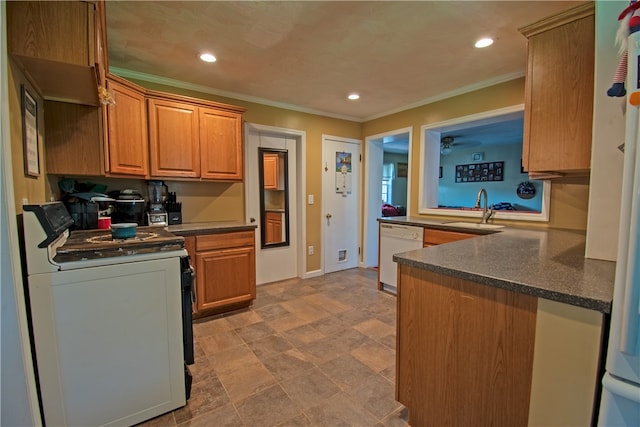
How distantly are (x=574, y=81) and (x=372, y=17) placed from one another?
47.2 inches

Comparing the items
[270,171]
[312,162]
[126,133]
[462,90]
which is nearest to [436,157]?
[462,90]

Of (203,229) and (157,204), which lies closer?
(203,229)

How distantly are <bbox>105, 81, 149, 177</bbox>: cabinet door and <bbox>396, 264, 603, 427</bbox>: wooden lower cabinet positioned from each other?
2391mm

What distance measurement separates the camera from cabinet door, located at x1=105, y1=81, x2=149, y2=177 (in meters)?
2.32

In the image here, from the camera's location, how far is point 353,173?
448 cm

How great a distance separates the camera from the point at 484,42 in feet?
7.14

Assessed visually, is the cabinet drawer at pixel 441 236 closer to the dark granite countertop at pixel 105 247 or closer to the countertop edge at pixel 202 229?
the countertop edge at pixel 202 229

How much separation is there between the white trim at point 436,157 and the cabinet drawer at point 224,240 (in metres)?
2.19

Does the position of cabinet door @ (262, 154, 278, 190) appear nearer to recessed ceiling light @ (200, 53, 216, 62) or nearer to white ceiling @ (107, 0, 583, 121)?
white ceiling @ (107, 0, 583, 121)

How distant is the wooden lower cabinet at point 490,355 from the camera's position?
924 mm

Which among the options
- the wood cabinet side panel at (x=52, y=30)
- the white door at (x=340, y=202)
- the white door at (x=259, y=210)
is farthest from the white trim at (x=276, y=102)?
the wood cabinet side panel at (x=52, y=30)

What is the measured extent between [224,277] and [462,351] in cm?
222

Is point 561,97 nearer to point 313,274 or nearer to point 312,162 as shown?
point 312,162

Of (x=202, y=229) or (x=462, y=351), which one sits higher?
(x=202, y=229)
